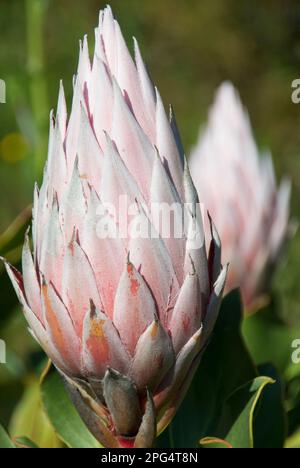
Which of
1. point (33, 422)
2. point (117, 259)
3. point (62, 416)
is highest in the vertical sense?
point (117, 259)

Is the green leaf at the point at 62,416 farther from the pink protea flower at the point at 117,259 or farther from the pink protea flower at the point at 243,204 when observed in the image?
the pink protea flower at the point at 243,204

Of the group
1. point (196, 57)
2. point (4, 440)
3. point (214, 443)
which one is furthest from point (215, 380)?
point (196, 57)

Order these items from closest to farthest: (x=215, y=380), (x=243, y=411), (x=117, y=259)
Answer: (x=117, y=259)
(x=243, y=411)
(x=215, y=380)

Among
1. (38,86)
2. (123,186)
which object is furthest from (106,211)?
(38,86)

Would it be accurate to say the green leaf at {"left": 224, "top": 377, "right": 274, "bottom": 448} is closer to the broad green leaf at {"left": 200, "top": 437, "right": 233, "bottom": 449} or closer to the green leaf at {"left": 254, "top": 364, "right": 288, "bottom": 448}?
the broad green leaf at {"left": 200, "top": 437, "right": 233, "bottom": 449}

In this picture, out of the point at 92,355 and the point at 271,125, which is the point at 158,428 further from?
the point at 271,125

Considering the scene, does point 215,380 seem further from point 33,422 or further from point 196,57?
point 196,57

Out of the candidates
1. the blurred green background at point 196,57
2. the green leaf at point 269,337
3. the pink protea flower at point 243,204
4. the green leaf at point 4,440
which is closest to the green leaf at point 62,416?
the green leaf at point 4,440

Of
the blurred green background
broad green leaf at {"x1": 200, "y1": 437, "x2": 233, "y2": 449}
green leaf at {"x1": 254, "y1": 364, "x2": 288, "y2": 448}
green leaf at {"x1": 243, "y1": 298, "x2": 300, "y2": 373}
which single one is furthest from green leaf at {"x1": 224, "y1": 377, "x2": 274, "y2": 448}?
the blurred green background
